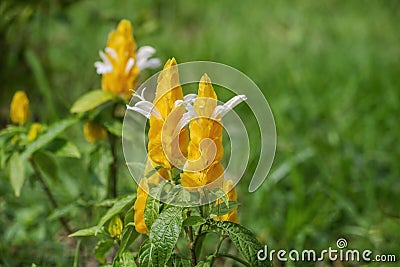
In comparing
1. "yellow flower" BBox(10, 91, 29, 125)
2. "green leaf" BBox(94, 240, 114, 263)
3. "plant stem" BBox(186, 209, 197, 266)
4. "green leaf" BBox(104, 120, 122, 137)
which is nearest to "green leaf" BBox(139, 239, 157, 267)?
"plant stem" BBox(186, 209, 197, 266)

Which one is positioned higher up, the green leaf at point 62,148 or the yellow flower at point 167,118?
the green leaf at point 62,148

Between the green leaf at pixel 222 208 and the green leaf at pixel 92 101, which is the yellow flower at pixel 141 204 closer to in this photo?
the green leaf at pixel 222 208

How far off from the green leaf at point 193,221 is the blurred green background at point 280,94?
593mm

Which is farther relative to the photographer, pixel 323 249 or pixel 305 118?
pixel 305 118

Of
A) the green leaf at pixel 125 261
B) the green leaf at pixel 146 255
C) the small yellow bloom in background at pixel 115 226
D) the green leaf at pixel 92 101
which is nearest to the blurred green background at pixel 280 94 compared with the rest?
the green leaf at pixel 92 101

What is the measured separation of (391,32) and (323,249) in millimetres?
2290

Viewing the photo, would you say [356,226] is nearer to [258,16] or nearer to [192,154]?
[192,154]

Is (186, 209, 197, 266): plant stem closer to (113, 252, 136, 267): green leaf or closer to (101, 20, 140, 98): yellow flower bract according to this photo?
(113, 252, 136, 267): green leaf

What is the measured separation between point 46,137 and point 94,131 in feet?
0.58

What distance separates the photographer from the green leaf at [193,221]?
115 cm

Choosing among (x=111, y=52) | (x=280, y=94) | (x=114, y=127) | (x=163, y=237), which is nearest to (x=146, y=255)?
(x=163, y=237)

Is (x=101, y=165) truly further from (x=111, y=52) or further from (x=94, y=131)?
(x=111, y=52)

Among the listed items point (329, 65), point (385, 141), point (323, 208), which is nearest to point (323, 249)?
point (323, 208)

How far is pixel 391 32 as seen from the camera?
3.89m
